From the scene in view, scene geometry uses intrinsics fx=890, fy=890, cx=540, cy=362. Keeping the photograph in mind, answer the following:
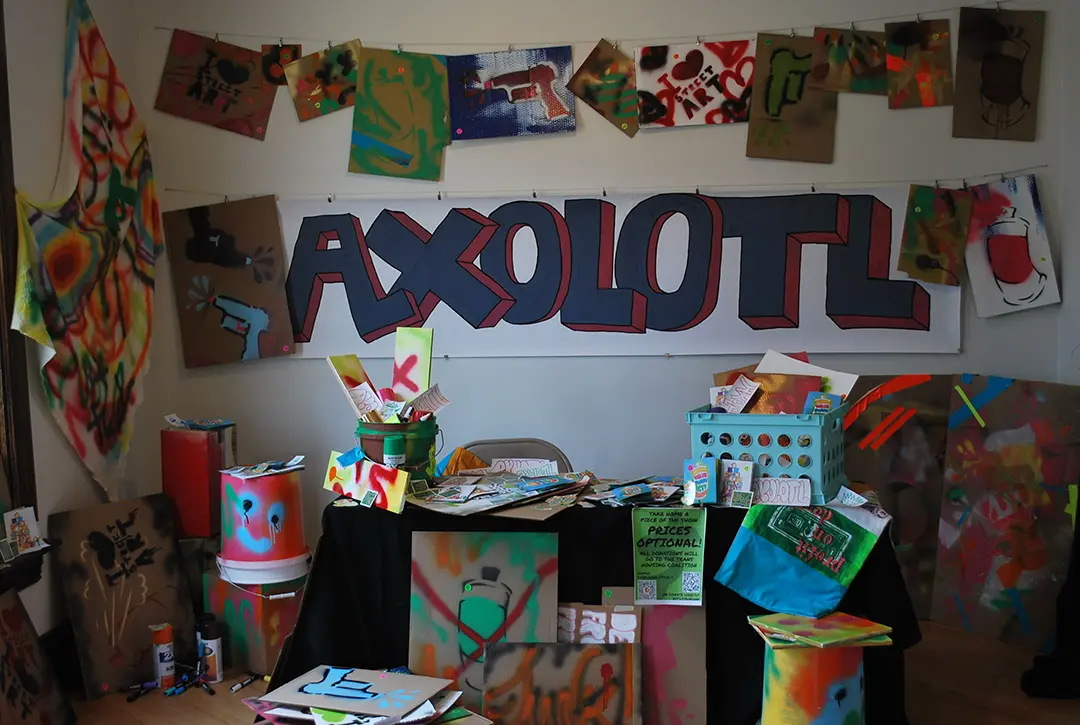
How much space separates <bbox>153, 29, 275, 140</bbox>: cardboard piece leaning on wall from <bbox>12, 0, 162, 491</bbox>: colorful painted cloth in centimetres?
21

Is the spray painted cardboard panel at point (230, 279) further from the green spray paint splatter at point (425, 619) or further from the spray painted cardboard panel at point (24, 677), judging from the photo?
the green spray paint splatter at point (425, 619)

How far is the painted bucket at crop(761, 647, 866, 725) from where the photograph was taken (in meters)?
2.12

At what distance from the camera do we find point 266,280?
3582 millimetres

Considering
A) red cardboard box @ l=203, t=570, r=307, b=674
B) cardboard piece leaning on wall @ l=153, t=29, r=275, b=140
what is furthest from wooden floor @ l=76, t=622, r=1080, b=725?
cardboard piece leaning on wall @ l=153, t=29, r=275, b=140

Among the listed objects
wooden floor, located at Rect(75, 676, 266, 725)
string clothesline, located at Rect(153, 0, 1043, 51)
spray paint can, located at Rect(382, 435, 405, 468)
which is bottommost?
wooden floor, located at Rect(75, 676, 266, 725)

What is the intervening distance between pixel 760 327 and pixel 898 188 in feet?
2.44

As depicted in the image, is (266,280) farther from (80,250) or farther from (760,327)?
(760,327)

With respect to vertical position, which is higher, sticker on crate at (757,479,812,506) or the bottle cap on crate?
sticker on crate at (757,479,812,506)

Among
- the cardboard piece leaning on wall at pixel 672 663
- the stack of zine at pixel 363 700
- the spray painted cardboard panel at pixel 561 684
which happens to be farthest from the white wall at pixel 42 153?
the cardboard piece leaning on wall at pixel 672 663

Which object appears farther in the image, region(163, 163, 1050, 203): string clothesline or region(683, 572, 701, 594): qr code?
region(163, 163, 1050, 203): string clothesline

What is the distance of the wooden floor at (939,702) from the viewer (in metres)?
2.61

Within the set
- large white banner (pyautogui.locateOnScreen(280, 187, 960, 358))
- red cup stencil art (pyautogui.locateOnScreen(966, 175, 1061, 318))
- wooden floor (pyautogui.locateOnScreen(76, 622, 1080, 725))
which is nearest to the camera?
wooden floor (pyautogui.locateOnScreen(76, 622, 1080, 725))

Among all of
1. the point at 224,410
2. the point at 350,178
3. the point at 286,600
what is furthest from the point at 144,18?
the point at 286,600

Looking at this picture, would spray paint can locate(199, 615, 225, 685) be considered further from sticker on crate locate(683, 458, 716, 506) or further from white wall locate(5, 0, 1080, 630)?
sticker on crate locate(683, 458, 716, 506)
